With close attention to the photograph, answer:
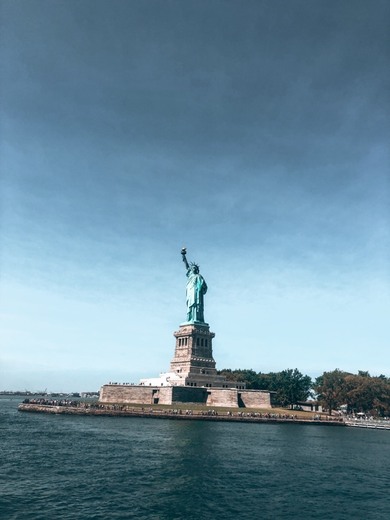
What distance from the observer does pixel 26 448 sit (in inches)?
1732

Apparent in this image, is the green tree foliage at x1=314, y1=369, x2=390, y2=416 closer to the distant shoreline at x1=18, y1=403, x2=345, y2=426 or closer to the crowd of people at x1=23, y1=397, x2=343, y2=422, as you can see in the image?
the distant shoreline at x1=18, y1=403, x2=345, y2=426

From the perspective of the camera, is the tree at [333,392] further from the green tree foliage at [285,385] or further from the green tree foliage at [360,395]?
the green tree foliage at [285,385]

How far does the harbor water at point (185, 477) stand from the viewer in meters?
26.4

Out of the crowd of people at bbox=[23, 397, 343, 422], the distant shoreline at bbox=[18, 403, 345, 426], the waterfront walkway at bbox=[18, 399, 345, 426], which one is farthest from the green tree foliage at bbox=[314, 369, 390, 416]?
the crowd of people at bbox=[23, 397, 343, 422]

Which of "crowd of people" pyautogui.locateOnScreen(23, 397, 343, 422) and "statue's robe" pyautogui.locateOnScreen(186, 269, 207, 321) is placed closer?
"crowd of people" pyautogui.locateOnScreen(23, 397, 343, 422)

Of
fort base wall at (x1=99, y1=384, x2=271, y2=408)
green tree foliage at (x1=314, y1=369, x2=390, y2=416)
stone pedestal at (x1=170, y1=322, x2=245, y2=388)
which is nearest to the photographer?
fort base wall at (x1=99, y1=384, x2=271, y2=408)

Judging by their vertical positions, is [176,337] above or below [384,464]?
above

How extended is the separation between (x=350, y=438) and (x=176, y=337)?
5462cm

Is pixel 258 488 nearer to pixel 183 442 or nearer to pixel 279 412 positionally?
pixel 183 442

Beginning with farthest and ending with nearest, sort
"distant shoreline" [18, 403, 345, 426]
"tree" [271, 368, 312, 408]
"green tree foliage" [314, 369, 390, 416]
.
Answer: "tree" [271, 368, 312, 408]
"green tree foliage" [314, 369, 390, 416]
"distant shoreline" [18, 403, 345, 426]

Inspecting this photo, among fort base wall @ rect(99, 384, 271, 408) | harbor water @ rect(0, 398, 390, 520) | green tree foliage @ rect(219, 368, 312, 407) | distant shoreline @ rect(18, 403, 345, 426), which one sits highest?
green tree foliage @ rect(219, 368, 312, 407)

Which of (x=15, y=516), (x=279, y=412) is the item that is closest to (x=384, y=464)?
(x=15, y=516)

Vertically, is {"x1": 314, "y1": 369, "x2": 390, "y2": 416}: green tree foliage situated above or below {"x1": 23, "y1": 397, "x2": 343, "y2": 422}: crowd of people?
above

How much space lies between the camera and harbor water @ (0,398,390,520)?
2642 cm
